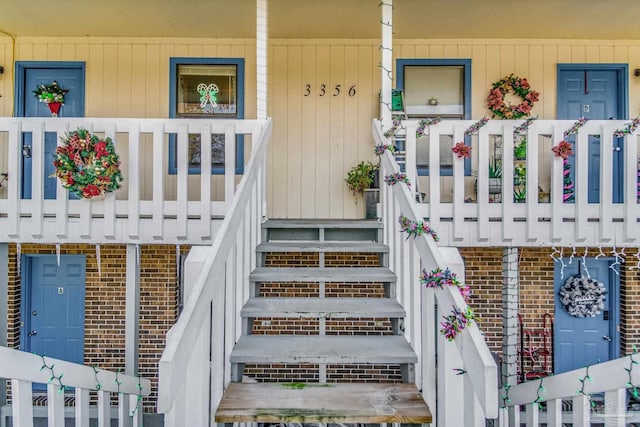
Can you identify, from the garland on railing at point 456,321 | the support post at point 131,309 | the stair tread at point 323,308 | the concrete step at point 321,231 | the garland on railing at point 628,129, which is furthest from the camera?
the support post at point 131,309

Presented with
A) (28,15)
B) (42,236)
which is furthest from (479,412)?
(28,15)

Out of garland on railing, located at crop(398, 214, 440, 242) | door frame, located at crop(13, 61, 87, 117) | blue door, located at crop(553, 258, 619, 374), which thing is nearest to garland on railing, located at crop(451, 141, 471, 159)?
garland on railing, located at crop(398, 214, 440, 242)

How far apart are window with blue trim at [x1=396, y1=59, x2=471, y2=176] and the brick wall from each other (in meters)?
3.21

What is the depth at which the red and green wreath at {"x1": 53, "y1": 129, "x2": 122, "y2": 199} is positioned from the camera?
3464 mm

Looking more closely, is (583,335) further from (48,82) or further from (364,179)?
(48,82)

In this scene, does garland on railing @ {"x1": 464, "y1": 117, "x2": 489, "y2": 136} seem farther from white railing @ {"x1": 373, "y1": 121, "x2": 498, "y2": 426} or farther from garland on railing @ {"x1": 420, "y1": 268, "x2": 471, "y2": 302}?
garland on railing @ {"x1": 420, "y1": 268, "x2": 471, "y2": 302}

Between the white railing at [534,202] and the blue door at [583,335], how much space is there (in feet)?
6.45

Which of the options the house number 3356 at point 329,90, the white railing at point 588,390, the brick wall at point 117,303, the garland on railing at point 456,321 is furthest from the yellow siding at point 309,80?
the garland on railing at point 456,321

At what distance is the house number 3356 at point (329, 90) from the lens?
17.0 feet

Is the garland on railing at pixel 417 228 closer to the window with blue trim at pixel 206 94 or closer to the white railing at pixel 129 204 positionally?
the white railing at pixel 129 204

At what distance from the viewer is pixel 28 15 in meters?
4.62

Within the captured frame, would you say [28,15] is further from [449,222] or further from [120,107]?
[449,222]

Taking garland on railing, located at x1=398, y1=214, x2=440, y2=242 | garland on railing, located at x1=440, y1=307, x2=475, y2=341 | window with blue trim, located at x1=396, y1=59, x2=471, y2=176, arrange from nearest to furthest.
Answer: garland on railing, located at x1=440, y1=307, x2=475, y2=341, garland on railing, located at x1=398, y1=214, x2=440, y2=242, window with blue trim, located at x1=396, y1=59, x2=471, y2=176

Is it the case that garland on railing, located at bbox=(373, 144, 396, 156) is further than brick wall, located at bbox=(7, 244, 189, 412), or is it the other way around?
brick wall, located at bbox=(7, 244, 189, 412)
